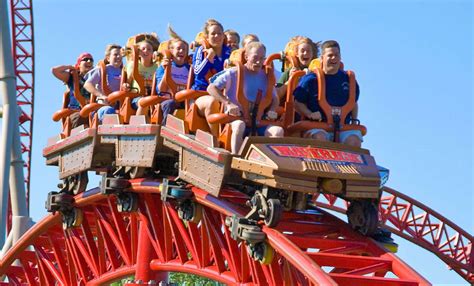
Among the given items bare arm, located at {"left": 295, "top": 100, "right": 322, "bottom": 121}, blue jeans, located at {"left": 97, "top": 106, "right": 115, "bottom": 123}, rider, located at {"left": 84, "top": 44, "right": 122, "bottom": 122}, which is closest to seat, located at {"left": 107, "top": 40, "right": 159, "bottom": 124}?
blue jeans, located at {"left": 97, "top": 106, "right": 115, "bottom": 123}

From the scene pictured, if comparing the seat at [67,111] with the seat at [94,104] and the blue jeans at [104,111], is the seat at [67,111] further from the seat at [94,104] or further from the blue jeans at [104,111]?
the blue jeans at [104,111]

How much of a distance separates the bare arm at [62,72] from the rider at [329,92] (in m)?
3.56

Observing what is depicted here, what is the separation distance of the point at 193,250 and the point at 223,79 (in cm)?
261

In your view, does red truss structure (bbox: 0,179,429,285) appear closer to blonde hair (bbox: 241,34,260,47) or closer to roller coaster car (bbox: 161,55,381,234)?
roller coaster car (bbox: 161,55,381,234)

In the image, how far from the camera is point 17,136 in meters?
20.4

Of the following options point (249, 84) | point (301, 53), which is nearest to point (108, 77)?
point (301, 53)

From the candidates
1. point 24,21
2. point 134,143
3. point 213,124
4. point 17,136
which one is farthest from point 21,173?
point 213,124

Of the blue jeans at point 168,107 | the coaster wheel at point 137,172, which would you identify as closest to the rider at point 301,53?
the blue jeans at point 168,107

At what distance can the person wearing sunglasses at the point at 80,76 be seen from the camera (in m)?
13.3

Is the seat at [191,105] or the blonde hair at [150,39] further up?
the blonde hair at [150,39]

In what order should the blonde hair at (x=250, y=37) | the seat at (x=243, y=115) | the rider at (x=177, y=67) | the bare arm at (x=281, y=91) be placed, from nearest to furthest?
the seat at (x=243, y=115), the bare arm at (x=281, y=91), the blonde hair at (x=250, y=37), the rider at (x=177, y=67)

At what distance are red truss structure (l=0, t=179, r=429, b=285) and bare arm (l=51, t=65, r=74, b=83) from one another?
1.30 metres

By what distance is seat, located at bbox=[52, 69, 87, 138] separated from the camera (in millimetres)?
13289

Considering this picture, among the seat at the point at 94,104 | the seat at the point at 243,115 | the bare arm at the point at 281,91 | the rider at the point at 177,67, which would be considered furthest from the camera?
the seat at the point at 94,104
